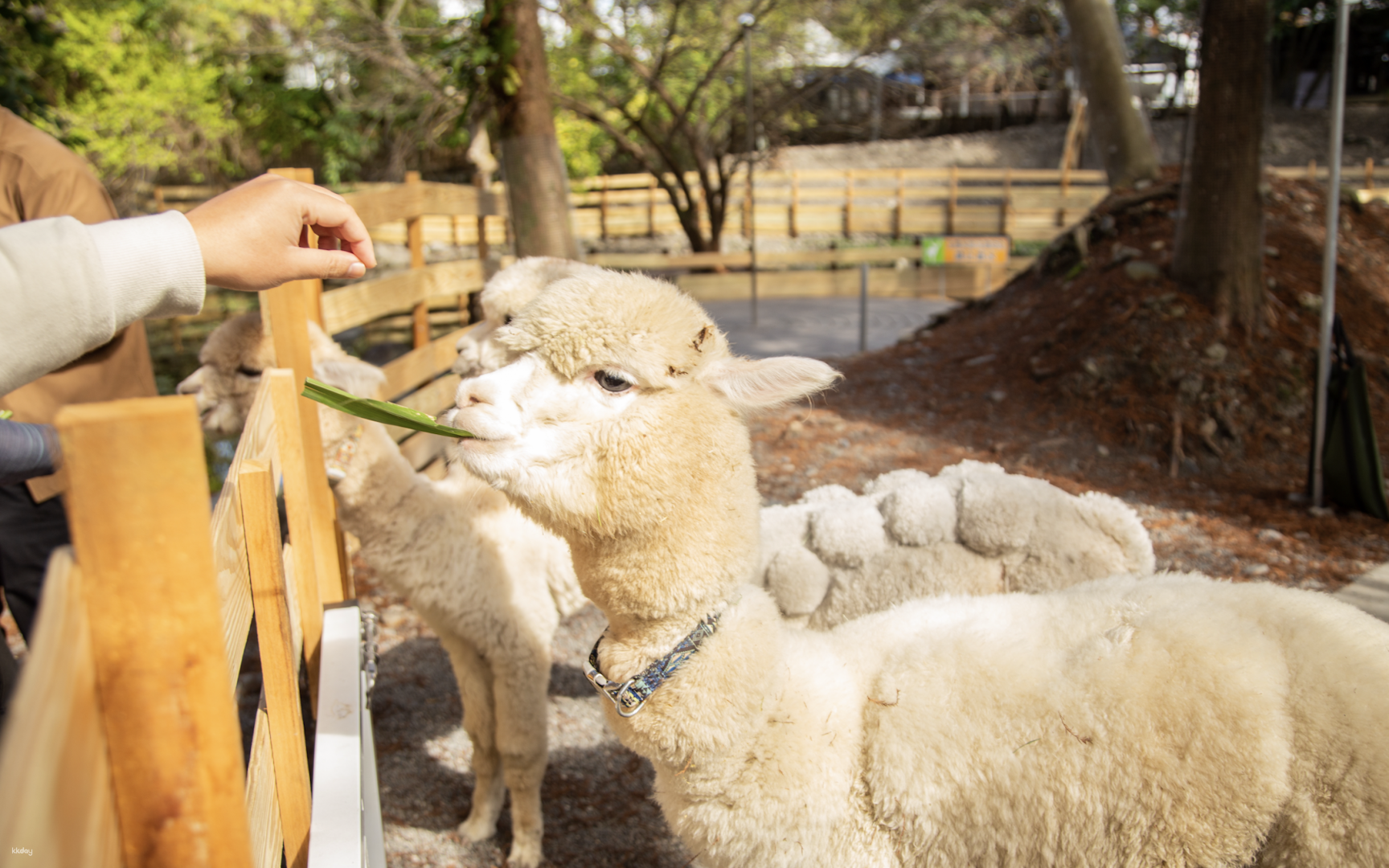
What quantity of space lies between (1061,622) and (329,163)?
81.4ft

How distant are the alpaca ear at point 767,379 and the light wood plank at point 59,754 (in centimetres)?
137

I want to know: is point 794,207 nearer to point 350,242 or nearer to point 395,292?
point 395,292

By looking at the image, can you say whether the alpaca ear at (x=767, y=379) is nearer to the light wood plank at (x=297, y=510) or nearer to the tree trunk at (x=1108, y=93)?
the light wood plank at (x=297, y=510)

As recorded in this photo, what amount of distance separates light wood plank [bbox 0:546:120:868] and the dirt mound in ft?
Answer: 16.0

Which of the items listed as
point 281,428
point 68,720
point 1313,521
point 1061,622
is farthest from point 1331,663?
point 1313,521

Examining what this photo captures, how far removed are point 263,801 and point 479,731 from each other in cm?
200

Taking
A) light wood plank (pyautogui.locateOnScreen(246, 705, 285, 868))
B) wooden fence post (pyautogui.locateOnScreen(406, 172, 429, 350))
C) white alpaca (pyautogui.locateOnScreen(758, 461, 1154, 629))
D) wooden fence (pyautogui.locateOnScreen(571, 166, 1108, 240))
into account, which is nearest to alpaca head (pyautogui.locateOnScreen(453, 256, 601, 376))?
white alpaca (pyautogui.locateOnScreen(758, 461, 1154, 629))

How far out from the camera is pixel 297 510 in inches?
98.9

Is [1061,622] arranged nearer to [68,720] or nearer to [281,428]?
[68,720]

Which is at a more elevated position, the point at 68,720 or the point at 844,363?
the point at 68,720

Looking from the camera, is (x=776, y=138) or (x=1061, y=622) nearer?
(x=1061, y=622)

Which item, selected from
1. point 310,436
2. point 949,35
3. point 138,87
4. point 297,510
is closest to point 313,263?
point 297,510

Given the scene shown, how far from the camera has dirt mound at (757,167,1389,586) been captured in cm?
517

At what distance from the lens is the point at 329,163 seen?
23.2 m
